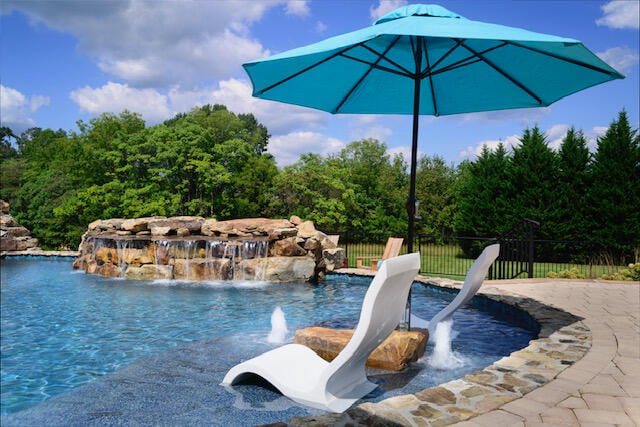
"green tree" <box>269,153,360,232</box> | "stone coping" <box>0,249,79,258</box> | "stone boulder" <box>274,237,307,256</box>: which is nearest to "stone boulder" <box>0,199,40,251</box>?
"stone coping" <box>0,249,79,258</box>

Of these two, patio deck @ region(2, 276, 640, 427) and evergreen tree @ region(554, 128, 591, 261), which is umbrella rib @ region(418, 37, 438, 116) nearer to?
patio deck @ region(2, 276, 640, 427)

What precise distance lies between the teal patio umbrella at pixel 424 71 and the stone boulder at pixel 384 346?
951 mm

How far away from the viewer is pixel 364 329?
302 cm

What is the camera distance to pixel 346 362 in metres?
3.19

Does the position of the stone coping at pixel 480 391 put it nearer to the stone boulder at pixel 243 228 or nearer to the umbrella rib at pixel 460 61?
the umbrella rib at pixel 460 61

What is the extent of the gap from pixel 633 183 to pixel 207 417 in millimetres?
16334

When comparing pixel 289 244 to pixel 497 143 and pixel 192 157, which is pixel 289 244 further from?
pixel 192 157

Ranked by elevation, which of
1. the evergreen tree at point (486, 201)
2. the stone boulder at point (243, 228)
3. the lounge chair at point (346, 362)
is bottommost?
the lounge chair at point (346, 362)

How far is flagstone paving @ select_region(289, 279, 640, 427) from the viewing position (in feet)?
8.85

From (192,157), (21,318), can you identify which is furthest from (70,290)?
(192,157)

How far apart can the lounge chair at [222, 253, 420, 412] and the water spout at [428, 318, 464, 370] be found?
111 cm

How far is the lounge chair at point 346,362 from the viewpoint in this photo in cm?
304

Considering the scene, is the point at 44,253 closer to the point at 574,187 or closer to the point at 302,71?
the point at 302,71

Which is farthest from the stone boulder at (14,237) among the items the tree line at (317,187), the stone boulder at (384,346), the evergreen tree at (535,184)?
the evergreen tree at (535,184)
